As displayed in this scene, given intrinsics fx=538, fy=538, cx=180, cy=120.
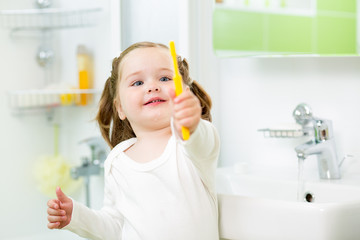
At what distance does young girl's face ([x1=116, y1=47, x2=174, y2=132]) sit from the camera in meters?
1.16

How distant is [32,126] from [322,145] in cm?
164

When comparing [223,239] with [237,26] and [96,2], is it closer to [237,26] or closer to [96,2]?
[237,26]

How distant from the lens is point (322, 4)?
61.0 inches

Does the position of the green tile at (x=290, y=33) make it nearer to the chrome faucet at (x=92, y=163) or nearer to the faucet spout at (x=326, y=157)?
the faucet spout at (x=326, y=157)

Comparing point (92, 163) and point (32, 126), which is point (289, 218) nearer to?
point (92, 163)

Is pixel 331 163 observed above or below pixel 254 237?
above

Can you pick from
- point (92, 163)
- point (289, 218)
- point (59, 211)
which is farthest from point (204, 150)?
point (92, 163)

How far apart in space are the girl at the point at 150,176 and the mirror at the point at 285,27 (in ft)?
1.63

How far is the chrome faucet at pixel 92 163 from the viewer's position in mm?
2334

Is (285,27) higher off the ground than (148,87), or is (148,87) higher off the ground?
(285,27)

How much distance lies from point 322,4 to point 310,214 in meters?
0.69

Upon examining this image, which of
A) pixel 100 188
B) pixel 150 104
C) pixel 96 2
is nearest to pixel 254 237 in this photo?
pixel 150 104

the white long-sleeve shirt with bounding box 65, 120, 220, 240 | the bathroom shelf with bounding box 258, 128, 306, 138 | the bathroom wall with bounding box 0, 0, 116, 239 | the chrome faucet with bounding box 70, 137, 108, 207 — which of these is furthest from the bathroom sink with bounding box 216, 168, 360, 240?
the bathroom wall with bounding box 0, 0, 116, 239

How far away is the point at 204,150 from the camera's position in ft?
3.37
